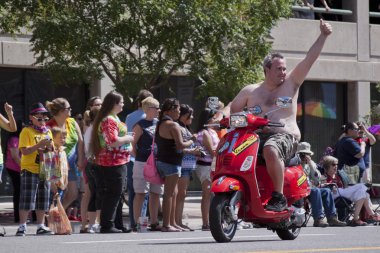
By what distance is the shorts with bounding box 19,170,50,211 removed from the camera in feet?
49.2

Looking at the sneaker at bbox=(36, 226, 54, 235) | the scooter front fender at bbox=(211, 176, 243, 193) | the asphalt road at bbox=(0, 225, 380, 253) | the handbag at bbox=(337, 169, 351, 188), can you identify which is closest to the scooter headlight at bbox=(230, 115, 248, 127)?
the scooter front fender at bbox=(211, 176, 243, 193)

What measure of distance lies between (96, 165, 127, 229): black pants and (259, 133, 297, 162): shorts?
345 cm

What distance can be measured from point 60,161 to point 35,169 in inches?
14.5

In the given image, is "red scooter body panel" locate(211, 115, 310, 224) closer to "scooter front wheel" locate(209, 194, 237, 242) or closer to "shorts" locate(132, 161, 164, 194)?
"scooter front wheel" locate(209, 194, 237, 242)

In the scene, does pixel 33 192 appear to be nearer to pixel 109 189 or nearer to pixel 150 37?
pixel 109 189

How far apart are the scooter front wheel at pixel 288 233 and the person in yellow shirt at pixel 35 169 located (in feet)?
12.0

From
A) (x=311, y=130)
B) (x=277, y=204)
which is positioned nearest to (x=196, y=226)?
(x=277, y=204)

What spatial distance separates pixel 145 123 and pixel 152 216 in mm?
1280

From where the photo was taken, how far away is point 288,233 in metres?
12.5

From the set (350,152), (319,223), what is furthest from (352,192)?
(319,223)

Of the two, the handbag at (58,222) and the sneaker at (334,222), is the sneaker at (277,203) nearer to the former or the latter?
the handbag at (58,222)

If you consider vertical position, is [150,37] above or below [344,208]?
above

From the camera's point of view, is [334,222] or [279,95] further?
[334,222]

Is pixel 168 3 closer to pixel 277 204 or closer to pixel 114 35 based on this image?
pixel 114 35
